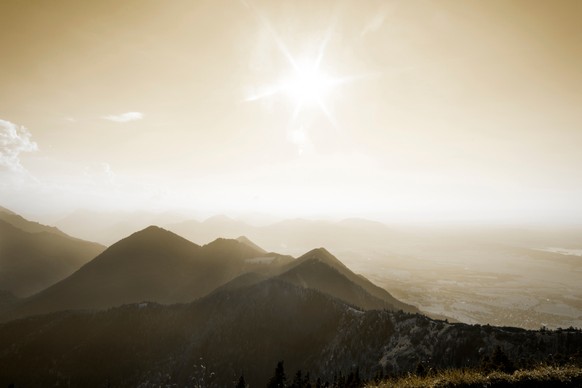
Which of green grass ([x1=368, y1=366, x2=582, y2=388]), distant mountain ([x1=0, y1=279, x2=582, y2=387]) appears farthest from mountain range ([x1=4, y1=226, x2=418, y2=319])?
green grass ([x1=368, y1=366, x2=582, y2=388])

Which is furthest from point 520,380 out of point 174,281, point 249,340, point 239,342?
point 174,281

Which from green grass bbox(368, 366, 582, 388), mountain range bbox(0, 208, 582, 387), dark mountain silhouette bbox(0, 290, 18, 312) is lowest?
dark mountain silhouette bbox(0, 290, 18, 312)

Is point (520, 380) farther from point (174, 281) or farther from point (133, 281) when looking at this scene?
point (133, 281)

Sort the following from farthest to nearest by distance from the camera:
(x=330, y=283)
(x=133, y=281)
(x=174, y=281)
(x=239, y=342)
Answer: (x=174, y=281) → (x=133, y=281) → (x=330, y=283) → (x=239, y=342)

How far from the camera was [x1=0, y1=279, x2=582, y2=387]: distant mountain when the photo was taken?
57.8m

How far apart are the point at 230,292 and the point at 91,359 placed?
1933 inches

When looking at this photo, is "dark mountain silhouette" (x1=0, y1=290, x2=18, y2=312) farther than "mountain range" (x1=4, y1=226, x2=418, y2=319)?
Yes

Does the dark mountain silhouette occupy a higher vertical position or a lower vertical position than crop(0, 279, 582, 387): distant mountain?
lower

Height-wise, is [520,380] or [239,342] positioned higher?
[520,380]

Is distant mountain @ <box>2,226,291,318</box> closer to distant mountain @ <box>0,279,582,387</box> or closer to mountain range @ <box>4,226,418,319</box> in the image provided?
mountain range @ <box>4,226,418,319</box>

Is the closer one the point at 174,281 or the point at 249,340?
the point at 249,340

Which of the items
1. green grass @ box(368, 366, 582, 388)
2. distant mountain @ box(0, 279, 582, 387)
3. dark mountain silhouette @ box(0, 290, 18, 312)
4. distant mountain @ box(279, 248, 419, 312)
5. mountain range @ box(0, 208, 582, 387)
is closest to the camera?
green grass @ box(368, 366, 582, 388)

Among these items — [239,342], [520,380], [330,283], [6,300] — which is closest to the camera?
[520,380]

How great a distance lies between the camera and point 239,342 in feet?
308
